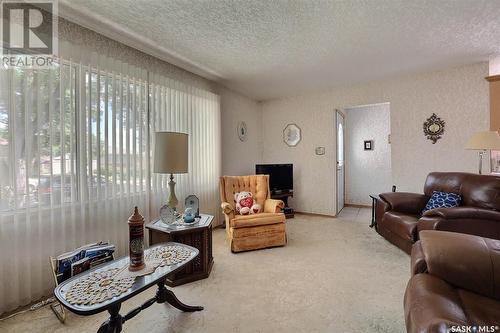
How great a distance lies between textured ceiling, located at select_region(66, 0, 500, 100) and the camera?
2.11 metres

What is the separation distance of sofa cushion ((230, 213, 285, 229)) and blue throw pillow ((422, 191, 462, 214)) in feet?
5.97

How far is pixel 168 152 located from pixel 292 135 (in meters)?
3.48

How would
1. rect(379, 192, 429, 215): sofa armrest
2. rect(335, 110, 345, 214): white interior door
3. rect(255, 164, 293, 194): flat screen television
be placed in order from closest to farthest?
rect(379, 192, 429, 215): sofa armrest < rect(255, 164, 293, 194): flat screen television < rect(335, 110, 345, 214): white interior door

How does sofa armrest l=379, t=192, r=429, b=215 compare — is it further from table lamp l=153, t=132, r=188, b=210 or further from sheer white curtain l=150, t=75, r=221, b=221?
table lamp l=153, t=132, r=188, b=210

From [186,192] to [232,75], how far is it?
6.47 ft

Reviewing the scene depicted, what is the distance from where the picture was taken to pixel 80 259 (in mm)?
2053

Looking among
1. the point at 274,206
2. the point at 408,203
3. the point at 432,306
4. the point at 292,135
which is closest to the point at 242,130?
the point at 292,135

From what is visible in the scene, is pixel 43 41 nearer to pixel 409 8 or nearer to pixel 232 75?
pixel 232 75

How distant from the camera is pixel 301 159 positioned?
5176mm

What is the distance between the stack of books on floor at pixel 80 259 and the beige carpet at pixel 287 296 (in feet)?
1.05

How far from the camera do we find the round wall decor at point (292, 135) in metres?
5.17

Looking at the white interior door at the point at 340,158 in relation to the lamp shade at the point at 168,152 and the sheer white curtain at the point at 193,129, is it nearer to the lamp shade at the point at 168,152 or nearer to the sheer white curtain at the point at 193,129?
the sheer white curtain at the point at 193,129

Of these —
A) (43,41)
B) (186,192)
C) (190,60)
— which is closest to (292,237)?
(186,192)

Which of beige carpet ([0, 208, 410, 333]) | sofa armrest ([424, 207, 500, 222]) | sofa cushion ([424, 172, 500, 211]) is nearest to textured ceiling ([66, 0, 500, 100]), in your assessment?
sofa cushion ([424, 172, 500, 211])
